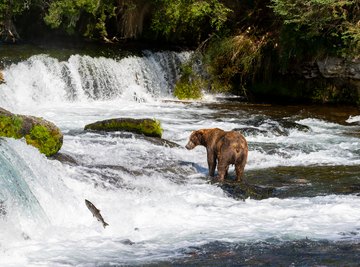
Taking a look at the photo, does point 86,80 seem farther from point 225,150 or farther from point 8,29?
point 225,150

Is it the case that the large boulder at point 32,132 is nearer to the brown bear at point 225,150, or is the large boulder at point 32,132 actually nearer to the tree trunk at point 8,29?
the brown bear at point 225,150

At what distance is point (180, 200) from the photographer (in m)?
10.0

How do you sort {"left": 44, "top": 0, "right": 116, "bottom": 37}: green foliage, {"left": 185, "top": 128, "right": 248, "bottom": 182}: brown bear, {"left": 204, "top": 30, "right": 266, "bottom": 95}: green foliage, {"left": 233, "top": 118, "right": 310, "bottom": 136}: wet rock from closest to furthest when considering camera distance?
{"left": 185, "top": 128, "right": 248, "bottom": 182}: brown bear
{"left": 233, "top": 118, "right": 310, "bottom": 136}: wet rock
{"left": 44, "top": 0, "right": 116, "bottom": 37}: green foliage
{"left": 204, "top": 30, "right": 266, "bottom": 95}: green foliage

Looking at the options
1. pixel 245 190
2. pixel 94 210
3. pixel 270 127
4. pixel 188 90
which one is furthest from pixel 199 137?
pixel 188 90

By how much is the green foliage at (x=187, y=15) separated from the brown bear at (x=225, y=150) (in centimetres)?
1191

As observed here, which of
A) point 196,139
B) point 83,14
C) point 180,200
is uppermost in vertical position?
point 83,14

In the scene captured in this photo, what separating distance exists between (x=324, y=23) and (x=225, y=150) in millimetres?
9848

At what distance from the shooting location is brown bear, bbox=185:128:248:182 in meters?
10.8

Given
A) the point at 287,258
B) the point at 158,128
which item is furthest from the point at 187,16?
the point at 287,258

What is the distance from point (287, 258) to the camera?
7504mm

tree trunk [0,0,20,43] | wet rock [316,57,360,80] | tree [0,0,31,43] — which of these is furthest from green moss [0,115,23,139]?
wet rock [316,57,360,80]

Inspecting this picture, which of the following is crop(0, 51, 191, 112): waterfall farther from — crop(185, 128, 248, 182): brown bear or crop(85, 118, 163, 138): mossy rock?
crop(185, 128, 248, 182): brown bear

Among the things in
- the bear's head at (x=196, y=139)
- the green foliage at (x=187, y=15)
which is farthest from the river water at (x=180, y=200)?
the green foliage at (x=187, y=15)

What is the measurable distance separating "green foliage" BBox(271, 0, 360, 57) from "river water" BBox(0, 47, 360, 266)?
308cm
